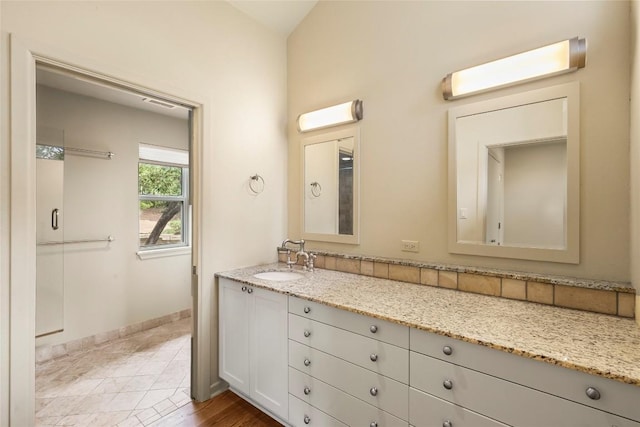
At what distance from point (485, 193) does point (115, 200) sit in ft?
11.0

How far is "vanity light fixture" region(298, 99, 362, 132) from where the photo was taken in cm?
209

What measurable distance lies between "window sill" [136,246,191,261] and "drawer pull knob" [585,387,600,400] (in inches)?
141

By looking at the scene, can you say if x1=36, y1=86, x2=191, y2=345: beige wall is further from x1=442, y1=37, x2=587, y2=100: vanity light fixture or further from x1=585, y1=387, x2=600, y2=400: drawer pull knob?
x1=585, y1=387, x2=600, y2=400: drawer pull knob

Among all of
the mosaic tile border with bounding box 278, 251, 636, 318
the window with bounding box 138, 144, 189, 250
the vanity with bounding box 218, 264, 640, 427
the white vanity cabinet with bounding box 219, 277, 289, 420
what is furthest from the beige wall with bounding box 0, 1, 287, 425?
the window with bounding box 138, 144, 189, 250

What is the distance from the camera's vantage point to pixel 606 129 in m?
1.34

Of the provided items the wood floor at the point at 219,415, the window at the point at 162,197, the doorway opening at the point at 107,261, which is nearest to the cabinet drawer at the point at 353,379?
the wood floor at the point at 219,415

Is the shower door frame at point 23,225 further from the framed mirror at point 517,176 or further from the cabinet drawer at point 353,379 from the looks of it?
the framed mirror at point 517,176

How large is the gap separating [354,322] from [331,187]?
1188 millimetres

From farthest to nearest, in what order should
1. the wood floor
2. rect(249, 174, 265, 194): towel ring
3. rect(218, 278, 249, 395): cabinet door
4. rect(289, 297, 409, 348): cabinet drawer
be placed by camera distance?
rect(249, 174, 265, 194): towel ring, rect(218, 278, 249, 395): cabinet door, the wood floor, rect(289, 297, 409, 348): cabinet drawer

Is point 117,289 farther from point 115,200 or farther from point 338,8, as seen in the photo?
point 338,8

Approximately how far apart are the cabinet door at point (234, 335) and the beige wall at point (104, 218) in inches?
64.6

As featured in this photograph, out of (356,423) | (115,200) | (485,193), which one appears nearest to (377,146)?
(485,193)

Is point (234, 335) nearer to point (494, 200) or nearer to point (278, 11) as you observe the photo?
point (494, 200)

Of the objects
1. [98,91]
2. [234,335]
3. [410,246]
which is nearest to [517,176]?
[410,246]
